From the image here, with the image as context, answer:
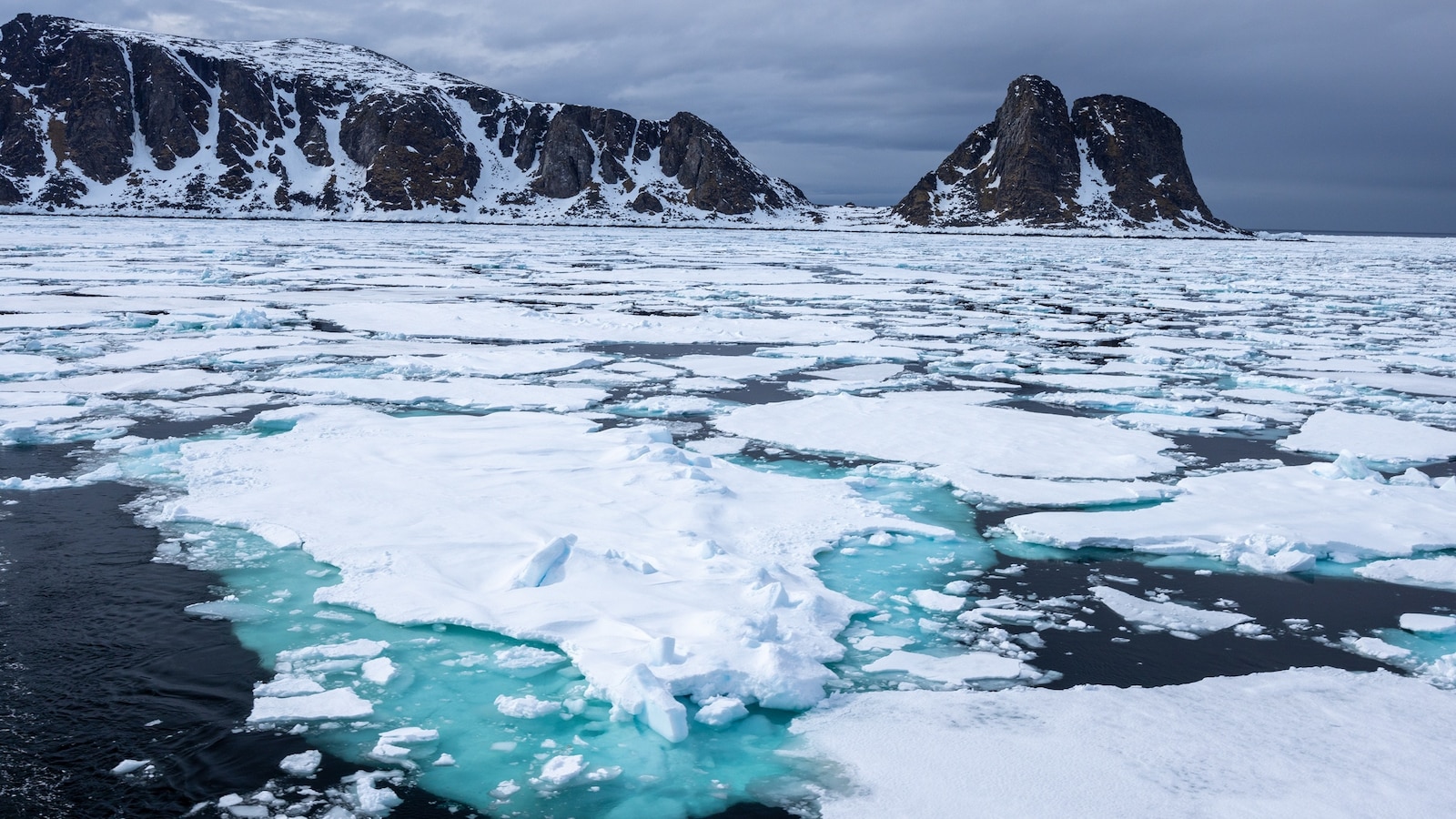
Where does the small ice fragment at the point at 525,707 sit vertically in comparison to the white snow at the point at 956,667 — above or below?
below

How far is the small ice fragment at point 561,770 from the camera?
3.30 m

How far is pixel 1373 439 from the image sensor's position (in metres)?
8.75

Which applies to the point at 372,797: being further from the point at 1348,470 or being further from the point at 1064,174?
the point at 1064,174

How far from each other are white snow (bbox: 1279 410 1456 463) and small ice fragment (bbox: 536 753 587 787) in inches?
296

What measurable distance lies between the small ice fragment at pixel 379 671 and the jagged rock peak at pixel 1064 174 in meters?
131

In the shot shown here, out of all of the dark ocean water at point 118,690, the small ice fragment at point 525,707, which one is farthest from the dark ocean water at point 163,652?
the small ice fragment at point 525,707

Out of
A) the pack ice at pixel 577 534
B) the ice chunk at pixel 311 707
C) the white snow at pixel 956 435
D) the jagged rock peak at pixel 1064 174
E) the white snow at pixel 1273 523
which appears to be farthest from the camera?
the jagged rock peak at pixel 1064 174

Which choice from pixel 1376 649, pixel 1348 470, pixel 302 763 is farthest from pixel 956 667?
pixel 1348 470

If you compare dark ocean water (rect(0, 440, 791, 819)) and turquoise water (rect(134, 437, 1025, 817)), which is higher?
turquoise water (rect(134, 437, 1025, 817))

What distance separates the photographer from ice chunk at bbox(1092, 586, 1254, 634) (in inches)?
188

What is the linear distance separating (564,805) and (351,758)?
2.80 feet

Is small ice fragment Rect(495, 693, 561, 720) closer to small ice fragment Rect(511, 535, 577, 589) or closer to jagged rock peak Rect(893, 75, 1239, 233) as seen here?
small ice fragment Rect(511, 535, 577, 589)

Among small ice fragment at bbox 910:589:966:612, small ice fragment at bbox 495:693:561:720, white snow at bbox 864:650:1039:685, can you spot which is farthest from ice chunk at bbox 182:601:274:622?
small ice fragment at bbox 910:589:966:612

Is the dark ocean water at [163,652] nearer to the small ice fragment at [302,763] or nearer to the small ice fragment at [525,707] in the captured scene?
the small ice fragment at [302,763]
